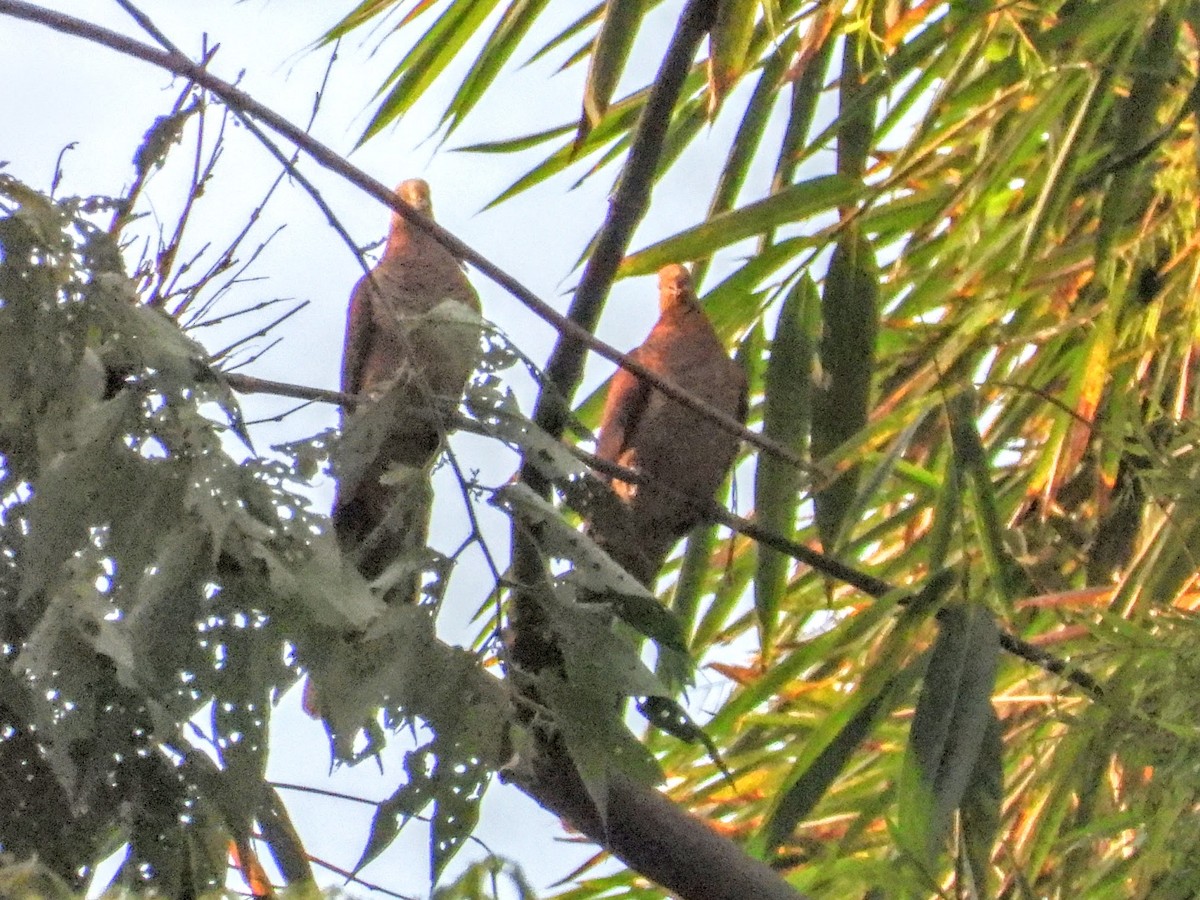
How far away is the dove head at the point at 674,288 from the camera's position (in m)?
2.71

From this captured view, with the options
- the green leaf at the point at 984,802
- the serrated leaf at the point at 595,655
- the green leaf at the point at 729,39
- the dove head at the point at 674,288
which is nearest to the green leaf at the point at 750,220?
the green leaf at the point at 729,39

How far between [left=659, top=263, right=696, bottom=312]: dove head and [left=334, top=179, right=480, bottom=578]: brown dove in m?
0.37

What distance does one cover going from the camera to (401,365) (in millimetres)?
1679

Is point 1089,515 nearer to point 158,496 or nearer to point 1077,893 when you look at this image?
point 1077,893

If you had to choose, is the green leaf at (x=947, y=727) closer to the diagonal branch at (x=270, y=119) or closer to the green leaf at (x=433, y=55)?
the diagonal branch at (x=270, y=119)

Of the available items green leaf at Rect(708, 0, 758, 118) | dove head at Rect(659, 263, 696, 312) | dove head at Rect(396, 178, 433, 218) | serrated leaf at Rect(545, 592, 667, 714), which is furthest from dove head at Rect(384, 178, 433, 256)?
serrated leaf at Rect(545, 592, 667, 714)

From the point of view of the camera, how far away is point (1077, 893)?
198cm

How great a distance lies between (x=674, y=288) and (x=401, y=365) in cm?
115

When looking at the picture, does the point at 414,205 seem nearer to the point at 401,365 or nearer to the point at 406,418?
the point at 401,365

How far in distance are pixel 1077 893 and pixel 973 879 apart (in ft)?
1.58

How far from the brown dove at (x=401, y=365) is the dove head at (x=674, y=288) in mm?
373

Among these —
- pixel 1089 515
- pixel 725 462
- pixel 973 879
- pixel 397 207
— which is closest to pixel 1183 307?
pixel 1089 515

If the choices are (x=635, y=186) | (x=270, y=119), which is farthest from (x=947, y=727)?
(x=270, y=119)

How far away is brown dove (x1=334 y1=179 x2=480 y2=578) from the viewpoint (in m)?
1.15
